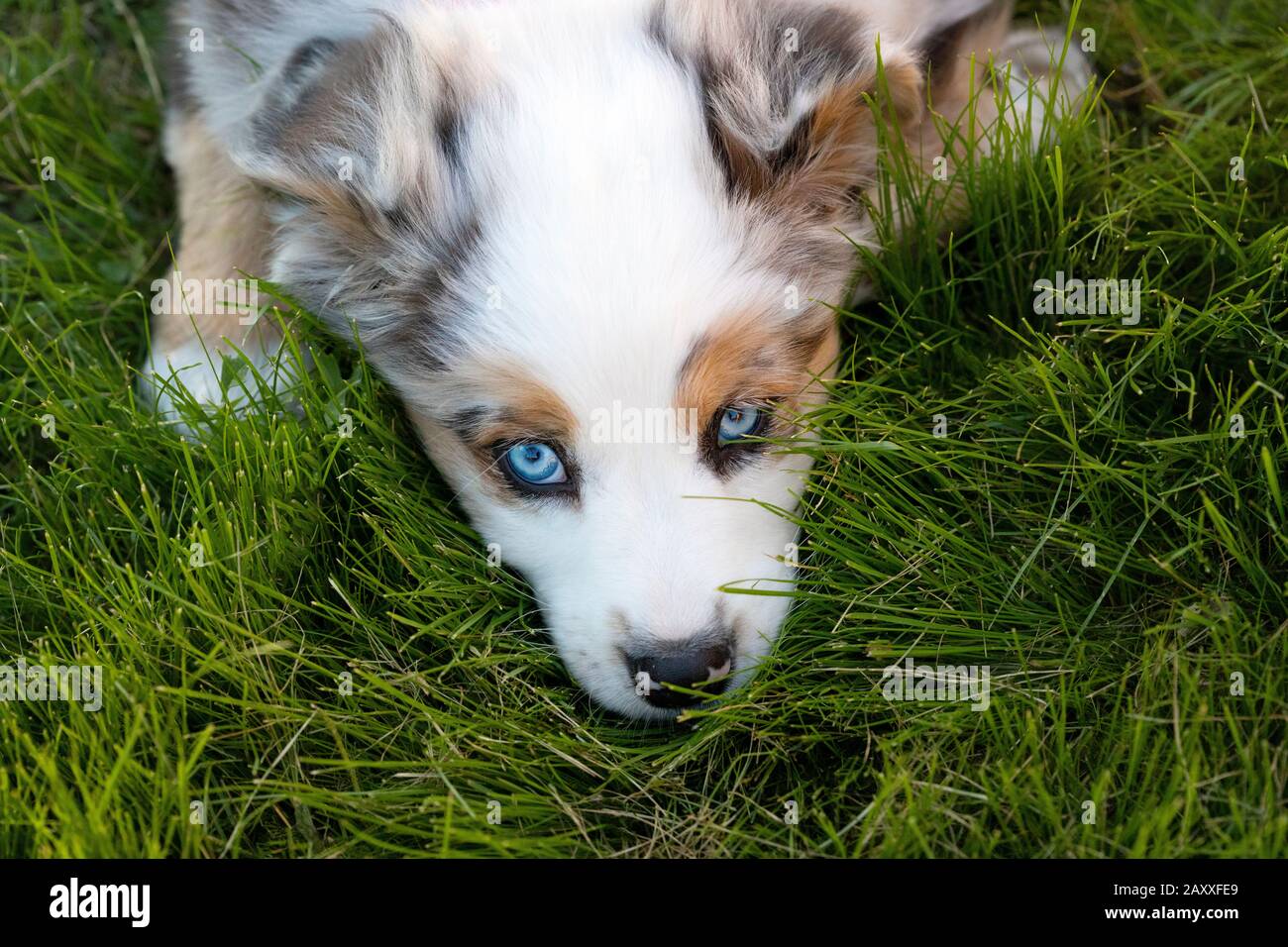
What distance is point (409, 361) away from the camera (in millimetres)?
3404

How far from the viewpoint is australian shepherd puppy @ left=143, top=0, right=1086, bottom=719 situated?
306 centimetres

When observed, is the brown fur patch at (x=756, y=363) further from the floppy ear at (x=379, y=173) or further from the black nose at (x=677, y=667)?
the floppy ear at (x=379, y=173)

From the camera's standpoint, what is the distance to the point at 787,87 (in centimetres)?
329

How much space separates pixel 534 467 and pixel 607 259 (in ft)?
1.99

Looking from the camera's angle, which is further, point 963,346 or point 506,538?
point 963,346

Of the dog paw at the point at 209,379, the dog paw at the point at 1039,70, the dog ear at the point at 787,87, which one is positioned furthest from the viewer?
the dog paw at the point at 1039,70

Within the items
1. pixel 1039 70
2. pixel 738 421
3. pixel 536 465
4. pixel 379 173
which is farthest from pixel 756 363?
pixel 1039 70

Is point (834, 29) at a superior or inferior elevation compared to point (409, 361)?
superior

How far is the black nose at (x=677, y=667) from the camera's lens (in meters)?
3.11

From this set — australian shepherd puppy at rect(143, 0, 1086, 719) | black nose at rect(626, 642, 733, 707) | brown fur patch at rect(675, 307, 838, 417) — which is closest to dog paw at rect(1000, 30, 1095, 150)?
australian shepherd puppy at rect(143, 0, 1086, 719)

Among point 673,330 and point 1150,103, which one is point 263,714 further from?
point 1150,103

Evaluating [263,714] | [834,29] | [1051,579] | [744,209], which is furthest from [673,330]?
[263,714]

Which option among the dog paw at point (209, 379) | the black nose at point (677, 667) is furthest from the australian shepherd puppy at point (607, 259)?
the dog paw at point (209, 379)
